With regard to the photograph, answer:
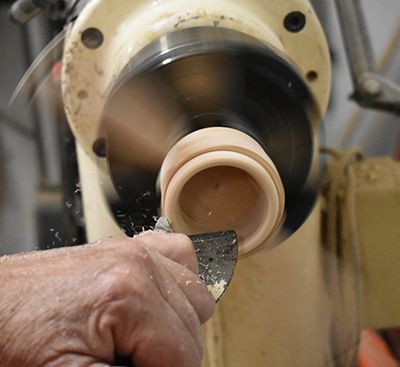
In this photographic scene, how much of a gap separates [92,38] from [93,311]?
0.38m

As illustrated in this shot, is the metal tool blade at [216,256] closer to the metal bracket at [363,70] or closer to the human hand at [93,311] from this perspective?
the human hand at [93,311]

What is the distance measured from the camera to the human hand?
31cm

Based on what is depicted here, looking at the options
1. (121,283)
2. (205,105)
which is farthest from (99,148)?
(121,283)

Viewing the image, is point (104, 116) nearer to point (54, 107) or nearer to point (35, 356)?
point (35, 356)

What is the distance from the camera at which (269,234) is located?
1.57ft

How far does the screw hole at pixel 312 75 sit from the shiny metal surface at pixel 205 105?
0.14m

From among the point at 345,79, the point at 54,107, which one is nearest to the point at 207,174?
the point at 54,107

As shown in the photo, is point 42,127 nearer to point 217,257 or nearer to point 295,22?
point 295,22

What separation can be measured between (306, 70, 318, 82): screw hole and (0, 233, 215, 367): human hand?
37 cm

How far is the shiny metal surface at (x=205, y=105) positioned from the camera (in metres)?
0.47

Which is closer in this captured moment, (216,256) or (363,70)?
(216,256)

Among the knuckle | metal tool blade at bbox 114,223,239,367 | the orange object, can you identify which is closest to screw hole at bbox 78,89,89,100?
metal tool blade at bbox 114,223,239,367

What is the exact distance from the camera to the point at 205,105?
0.49m

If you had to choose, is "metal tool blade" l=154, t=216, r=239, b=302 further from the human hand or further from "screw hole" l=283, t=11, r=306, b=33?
"screw hole" l=283, t=11, r=306, b=33
